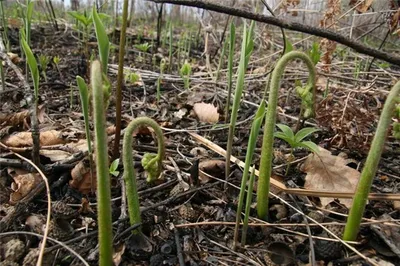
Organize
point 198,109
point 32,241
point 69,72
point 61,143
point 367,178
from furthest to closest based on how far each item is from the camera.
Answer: point 69,72
point 198,109
point 61,143
point 32,241
point 367,178

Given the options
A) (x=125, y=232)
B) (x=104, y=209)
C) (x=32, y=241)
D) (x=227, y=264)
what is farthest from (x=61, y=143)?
(x=227, y=264)

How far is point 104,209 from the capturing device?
3.08 feet

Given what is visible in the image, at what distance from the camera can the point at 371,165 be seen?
3.34ft

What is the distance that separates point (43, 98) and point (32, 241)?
1.45m

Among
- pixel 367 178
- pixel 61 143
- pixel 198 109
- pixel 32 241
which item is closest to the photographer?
pixel 367 178

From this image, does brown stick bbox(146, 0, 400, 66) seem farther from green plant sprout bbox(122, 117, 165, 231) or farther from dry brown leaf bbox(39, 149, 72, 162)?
dry brown leaf bbox(39, 149, 72, 162)

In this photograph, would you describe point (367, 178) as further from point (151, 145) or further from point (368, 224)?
point (151, 145)

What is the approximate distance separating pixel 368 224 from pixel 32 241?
1098mm

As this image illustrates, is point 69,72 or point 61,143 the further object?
point 69,72

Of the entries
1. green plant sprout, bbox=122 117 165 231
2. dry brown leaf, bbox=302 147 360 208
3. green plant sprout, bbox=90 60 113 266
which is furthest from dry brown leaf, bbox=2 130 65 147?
dry brown leaf, bbox=302 147 360 208

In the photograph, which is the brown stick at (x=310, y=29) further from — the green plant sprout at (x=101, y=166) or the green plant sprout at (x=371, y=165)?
the green plant sprout at (x=101, y=166)

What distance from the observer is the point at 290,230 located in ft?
4.07

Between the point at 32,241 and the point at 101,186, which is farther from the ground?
the point at 101,186

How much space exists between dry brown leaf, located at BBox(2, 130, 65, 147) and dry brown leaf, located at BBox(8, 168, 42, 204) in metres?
0.23
